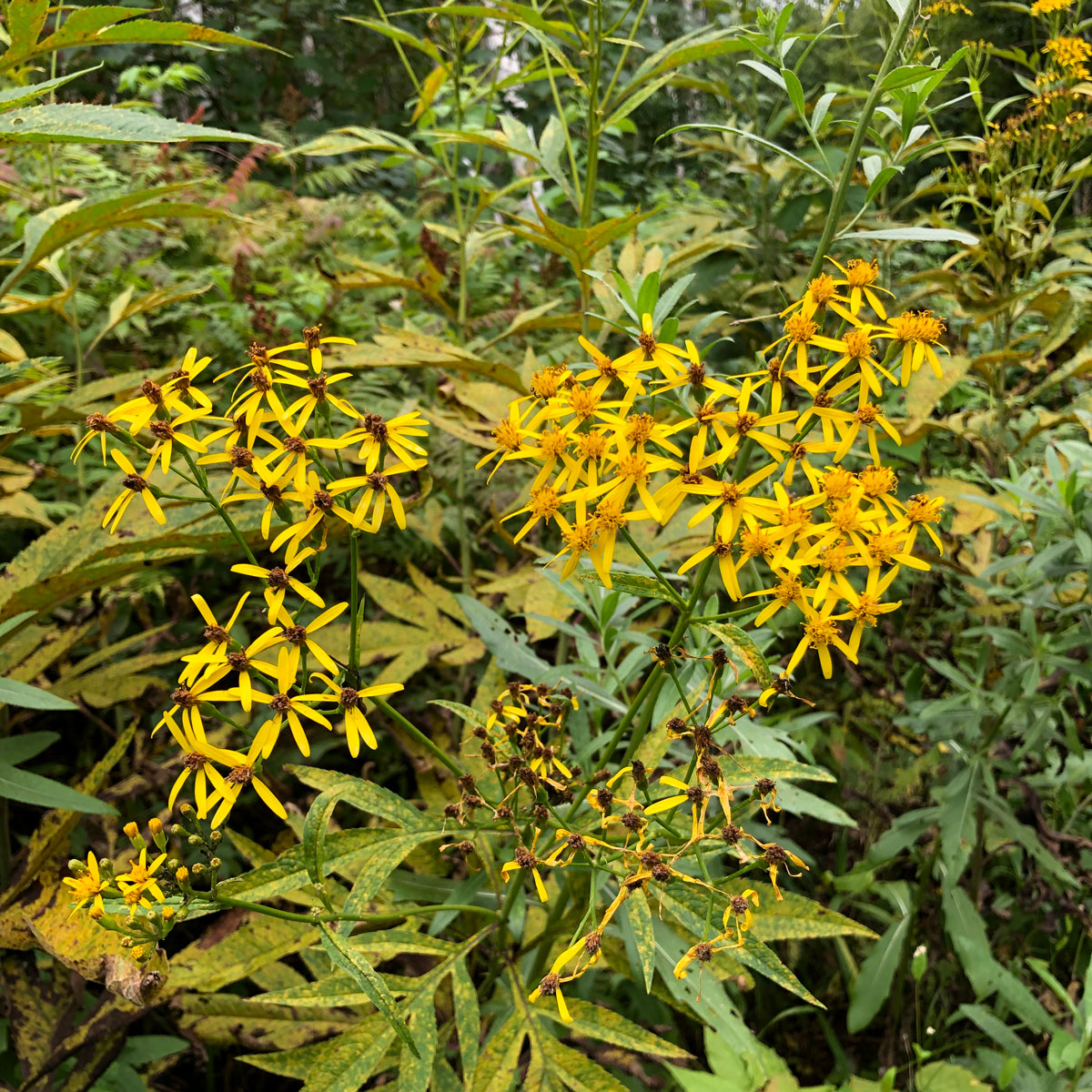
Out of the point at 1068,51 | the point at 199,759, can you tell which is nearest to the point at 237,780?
the point at 199,759

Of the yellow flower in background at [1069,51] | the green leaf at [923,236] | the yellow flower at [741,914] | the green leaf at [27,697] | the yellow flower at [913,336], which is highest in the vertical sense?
the yellow flower in background at [1069,51]

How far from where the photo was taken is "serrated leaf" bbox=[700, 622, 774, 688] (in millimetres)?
837

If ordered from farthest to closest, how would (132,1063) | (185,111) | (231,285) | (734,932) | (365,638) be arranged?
(185,111) → (231,285) → (365,638) → (132,1063) → (734,932)

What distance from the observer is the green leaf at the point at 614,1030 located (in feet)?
3.48

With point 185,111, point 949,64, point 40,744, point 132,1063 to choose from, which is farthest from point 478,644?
point 185,111

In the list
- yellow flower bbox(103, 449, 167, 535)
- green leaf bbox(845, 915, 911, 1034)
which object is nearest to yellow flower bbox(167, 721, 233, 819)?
yellow flower bbox(103, 449, 167, 535)

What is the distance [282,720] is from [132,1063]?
85 centimetres

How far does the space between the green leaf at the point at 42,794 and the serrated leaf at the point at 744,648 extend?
3.15ft

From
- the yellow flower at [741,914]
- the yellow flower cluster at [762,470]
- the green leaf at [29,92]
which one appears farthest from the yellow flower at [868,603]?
the green leaf at [29,92]

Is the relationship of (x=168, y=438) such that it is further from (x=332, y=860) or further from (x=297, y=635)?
(x=332, y=860)

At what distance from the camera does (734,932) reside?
0.98 metres

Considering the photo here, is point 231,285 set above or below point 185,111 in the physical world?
above

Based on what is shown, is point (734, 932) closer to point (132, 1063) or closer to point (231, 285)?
point (132, 1063)

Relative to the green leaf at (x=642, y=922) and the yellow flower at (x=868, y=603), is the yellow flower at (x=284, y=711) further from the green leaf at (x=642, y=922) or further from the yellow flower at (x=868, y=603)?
the yellow flower at (x=868, y=603)
